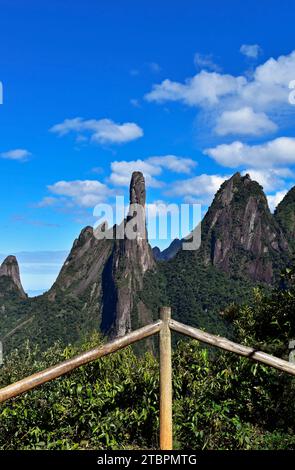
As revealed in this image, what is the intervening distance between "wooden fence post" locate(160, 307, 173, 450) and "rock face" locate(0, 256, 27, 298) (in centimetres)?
12502

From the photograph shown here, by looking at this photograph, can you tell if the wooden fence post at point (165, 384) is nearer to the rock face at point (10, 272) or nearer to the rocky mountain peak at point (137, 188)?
the rocky mountain peak at point (137, 188)

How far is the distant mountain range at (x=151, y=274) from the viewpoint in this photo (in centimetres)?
10188

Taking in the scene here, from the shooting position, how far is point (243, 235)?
4491 inches

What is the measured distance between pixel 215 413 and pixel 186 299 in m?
100

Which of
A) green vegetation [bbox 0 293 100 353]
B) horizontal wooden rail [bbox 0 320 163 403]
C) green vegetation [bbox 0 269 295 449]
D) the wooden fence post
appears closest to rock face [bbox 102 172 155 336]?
green vegetation [bbox 0 293 100 353]

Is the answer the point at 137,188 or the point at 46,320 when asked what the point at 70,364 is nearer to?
the point at 137,188

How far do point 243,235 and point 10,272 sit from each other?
6506cm

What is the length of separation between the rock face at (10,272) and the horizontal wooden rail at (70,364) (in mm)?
124953

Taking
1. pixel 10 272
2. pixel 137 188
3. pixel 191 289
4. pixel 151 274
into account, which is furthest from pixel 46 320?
pixel 137 188

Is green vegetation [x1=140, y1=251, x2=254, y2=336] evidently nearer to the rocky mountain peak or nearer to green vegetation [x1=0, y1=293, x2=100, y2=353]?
green vegetation [x1=0, y1=293, x2=100, y2=353]

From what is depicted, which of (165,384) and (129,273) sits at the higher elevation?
(129,273)

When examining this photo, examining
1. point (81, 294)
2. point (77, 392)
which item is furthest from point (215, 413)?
point (81, 294)

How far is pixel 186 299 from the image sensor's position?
103 meters

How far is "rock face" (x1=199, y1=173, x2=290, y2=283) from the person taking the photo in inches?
4437
